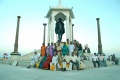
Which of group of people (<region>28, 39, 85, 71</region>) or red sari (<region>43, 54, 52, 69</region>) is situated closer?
group of people (<region>28, 39, 85, 71</region>)

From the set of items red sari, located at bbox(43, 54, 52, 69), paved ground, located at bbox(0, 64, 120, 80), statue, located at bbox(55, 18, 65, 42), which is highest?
statue, located at bbox(55, 18, 65, 42)

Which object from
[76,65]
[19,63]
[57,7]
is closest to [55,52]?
[76,65]

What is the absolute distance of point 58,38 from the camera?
15742 millimetres

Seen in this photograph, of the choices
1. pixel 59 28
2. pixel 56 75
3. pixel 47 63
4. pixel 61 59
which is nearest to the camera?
pixel 56 75

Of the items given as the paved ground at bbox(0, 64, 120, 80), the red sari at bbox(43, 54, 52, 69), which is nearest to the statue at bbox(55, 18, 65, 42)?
the red sari at bbox(43, 54, 52, 69)

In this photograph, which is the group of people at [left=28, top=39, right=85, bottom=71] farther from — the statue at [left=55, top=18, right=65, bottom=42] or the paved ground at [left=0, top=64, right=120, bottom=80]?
the statue at [left=55, top=18, right=65, bottom=42]

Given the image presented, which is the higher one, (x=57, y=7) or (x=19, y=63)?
(x=57, y=7)

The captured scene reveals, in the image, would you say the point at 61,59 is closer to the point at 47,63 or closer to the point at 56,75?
the point at 47,63

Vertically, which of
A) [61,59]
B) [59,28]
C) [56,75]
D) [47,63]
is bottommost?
[56,75]

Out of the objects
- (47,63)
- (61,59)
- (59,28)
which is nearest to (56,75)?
(61,59)

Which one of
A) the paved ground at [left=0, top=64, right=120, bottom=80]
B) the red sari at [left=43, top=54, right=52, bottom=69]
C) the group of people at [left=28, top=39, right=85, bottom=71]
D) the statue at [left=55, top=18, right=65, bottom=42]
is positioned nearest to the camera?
the paved ground at [left=0, top=64, right=120, bottom=80]

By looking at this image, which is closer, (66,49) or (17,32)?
(66,49)

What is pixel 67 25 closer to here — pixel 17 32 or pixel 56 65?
pixel 56 65

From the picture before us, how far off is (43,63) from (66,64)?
5.66 ft
